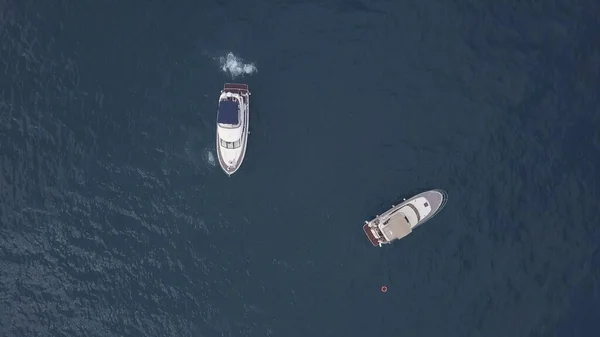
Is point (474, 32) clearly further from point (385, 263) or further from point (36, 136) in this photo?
point (36, 136)

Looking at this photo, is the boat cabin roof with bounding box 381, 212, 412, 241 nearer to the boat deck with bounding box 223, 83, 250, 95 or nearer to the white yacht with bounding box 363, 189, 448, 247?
the white yacht with bounding box 363, 189, 448, 247

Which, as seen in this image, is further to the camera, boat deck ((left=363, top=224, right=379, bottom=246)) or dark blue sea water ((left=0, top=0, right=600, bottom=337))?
boat deck ((left=363, top=224, right=379, bottom=246))

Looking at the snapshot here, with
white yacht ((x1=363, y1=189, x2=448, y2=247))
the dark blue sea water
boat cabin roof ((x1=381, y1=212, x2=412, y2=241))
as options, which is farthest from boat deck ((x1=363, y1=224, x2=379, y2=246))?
boat cabin roof ((x1=381, y1=212, x2=412, y2=241))

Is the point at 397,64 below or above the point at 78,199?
above

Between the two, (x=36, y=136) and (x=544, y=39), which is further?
(x=36, y=136)

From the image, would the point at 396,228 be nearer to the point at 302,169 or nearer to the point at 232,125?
the point at 302,169

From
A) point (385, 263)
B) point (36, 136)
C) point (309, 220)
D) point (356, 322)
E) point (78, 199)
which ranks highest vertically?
point (36, 136)

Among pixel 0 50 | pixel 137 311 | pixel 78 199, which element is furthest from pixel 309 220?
pixel 0 50
